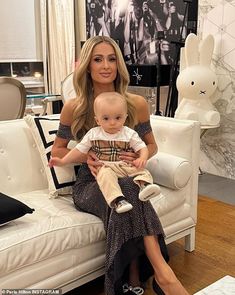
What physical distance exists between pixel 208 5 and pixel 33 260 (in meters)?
3.02

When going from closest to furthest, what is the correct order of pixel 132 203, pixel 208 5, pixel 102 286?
pixel 132 203, pixel 102 286, pixel 208 5

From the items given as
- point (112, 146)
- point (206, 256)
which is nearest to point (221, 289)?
point (112, 146)

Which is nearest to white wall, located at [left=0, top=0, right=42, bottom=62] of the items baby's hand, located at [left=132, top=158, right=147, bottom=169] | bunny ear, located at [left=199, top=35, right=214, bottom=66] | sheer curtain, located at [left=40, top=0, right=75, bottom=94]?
sheer curtain, located at [left=40, top=0, right=75, bottom=94]

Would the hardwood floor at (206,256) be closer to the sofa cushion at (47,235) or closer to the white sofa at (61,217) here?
the white sofa at (61,217)

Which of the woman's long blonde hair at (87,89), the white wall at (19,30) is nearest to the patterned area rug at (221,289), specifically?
the woman's long blonde hair at (87,89)

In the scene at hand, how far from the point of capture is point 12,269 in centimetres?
138

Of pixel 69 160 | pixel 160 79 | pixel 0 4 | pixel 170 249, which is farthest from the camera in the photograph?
pixel 0 4

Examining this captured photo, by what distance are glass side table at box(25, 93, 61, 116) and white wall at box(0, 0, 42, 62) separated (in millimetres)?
1859

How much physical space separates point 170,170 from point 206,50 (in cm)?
177

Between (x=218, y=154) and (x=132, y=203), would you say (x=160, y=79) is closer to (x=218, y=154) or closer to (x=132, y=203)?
(x=218, y=154)

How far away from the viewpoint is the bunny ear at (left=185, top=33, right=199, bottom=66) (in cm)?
325

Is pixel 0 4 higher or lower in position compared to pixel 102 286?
higher

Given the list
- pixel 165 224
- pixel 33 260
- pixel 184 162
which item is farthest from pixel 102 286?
pixel 184 162

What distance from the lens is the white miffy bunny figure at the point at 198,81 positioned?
10.8ft
